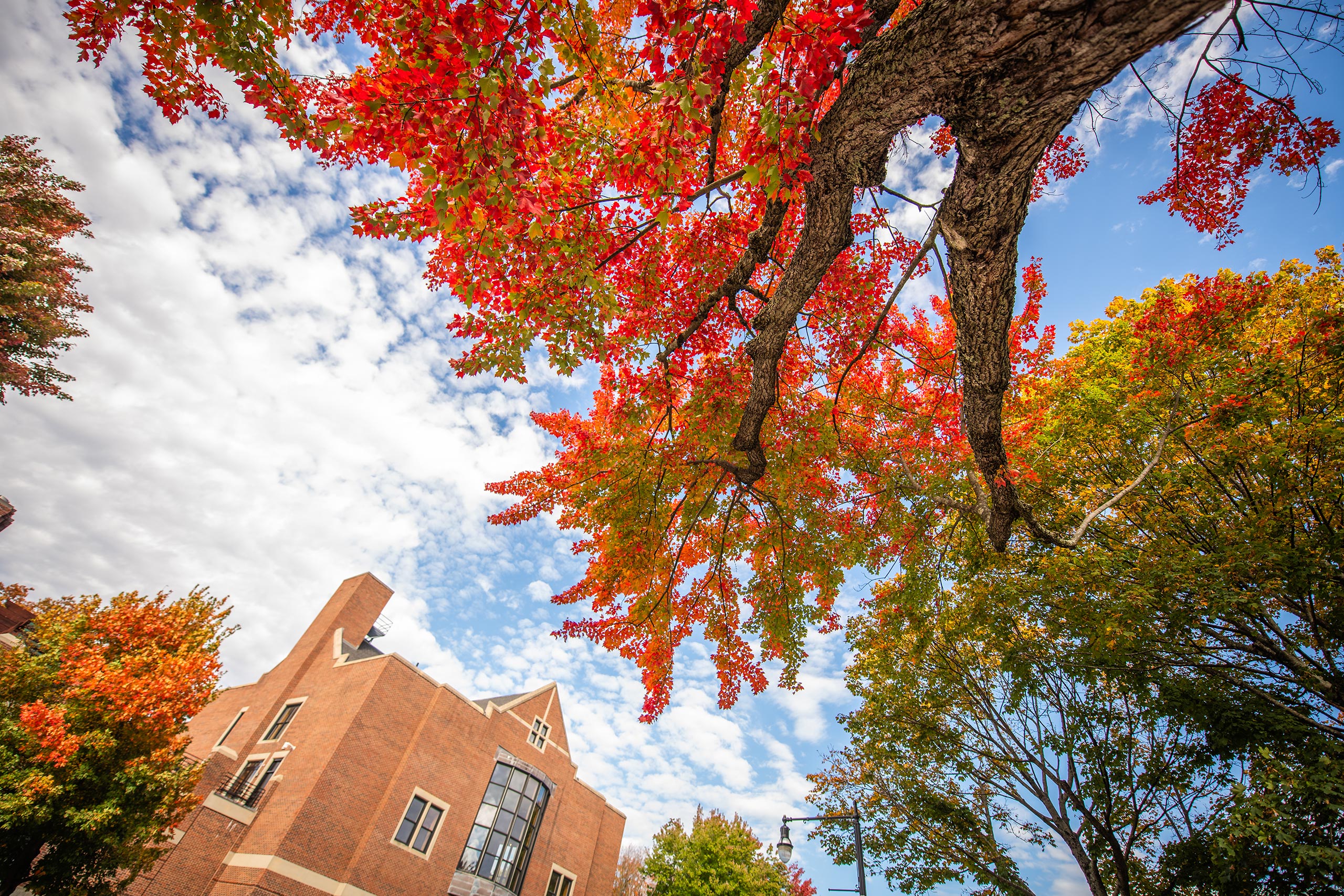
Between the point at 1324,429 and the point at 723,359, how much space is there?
28.8ft

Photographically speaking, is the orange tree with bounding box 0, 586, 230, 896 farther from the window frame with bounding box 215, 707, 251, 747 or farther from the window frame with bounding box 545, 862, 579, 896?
the window frame with bounding box 545, 862, 579, 896

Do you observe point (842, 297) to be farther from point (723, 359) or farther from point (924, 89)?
point (924, 89)

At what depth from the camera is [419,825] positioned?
1689cm

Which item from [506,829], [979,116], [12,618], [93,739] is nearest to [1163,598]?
[979,116]

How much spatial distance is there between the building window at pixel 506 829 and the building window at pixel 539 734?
1449 millimetres

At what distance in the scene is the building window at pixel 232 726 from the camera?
19875mm

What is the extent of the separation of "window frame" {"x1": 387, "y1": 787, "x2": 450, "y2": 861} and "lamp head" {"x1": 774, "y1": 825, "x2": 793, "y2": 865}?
12.1 m

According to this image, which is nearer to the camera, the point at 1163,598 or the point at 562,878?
the point at 1163,598

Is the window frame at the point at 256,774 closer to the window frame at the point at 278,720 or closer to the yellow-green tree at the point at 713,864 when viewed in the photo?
the window frame at the point at 278,720

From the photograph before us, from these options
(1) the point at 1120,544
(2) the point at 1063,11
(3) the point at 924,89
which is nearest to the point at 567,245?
(3) the point at 924,89

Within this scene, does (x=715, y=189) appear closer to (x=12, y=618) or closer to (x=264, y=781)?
(x=264, y=781)

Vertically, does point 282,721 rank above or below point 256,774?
above

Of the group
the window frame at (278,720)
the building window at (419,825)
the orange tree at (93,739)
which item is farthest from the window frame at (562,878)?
the orange tree at (93,739)

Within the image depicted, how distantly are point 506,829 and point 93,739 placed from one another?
14.9 metres
